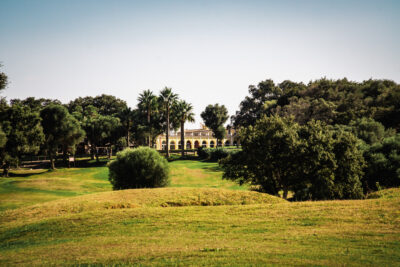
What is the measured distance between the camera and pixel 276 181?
27.7 metres

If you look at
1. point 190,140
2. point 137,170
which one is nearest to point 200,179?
point 137,170

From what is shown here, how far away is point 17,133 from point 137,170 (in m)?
34.7

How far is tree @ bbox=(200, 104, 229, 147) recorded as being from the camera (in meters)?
103

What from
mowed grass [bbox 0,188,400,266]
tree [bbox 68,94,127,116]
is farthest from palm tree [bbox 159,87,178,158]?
mowed grass [bbox 0,188,400,266]

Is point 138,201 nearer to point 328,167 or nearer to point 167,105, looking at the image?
point 328,167

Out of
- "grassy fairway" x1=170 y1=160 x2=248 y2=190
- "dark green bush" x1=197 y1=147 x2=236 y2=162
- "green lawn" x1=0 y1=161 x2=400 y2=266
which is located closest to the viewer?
"green lawn" x1=0 y1=161 x2=400 y2=266

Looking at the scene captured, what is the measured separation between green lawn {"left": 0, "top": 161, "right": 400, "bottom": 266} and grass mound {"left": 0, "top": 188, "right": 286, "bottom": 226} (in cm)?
7

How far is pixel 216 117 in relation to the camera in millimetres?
102812

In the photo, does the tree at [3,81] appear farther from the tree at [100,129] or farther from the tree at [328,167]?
the tree at [328,167]

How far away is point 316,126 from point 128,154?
798 inches

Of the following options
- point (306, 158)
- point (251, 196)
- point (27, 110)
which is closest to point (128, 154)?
point (251, 196)

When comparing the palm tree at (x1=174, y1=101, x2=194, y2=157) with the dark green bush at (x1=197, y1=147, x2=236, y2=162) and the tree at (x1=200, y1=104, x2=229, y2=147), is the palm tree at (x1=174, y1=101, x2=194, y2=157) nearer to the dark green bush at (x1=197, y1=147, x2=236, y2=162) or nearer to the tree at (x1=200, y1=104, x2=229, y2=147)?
the dark green bush at (x1=197, y1=147, x2=236, y2=162)

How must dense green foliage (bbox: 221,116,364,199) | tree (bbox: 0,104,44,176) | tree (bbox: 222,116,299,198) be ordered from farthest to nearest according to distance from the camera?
tree (bbox: 0,104,44,176) < tree (bbox: 222,116,299,198) < dense green foliage (bbox: 221,116,364,199)

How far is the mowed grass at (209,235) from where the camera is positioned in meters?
9.59
